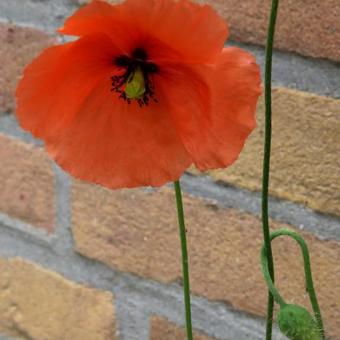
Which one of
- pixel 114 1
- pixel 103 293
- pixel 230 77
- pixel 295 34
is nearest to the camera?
pixel 230 77

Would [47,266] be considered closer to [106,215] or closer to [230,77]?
[106,215]

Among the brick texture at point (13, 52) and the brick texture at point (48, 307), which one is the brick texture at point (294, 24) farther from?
the brick texture at point (48, 307)

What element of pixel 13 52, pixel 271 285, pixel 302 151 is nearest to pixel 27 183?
pixel 13 52

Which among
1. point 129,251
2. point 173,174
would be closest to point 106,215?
point 129,251

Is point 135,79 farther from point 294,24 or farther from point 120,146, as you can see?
point 294,24

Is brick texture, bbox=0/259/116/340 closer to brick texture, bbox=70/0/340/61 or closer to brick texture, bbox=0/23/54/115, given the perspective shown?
brick texture, bbox=0/23/54/115

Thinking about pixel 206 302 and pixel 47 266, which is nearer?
pixel 206 302
